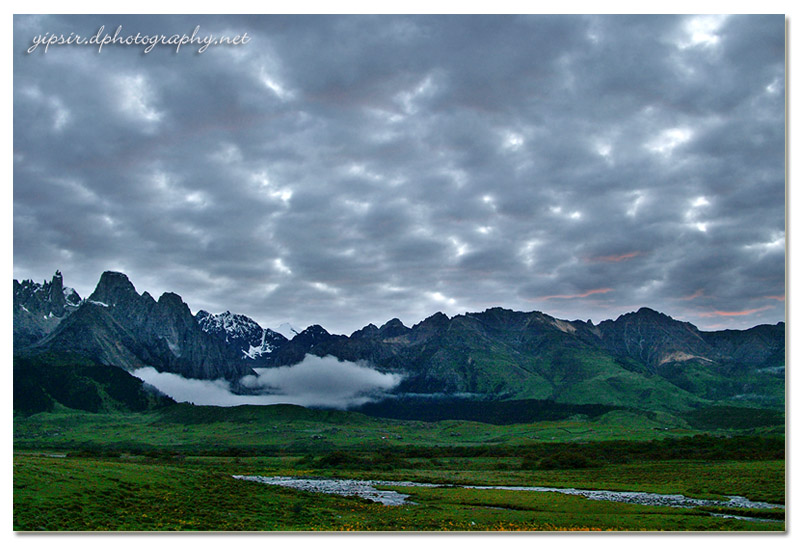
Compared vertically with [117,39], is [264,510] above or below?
below

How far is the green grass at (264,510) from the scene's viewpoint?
39.1m

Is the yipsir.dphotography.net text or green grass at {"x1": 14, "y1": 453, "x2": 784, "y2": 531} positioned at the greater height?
the yipsir.dphotography.net text

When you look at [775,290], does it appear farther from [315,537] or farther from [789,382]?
[315,537]

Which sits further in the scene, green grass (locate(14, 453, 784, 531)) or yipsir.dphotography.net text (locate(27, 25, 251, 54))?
yipsir.dphotography.net text (locate(27, 25, 251, 54))

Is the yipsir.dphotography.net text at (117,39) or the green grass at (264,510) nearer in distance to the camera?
the green grass at (264,510)

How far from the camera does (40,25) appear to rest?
41.8 metres

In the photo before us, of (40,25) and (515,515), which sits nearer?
(40,25)

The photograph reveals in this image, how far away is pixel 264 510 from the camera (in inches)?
1922

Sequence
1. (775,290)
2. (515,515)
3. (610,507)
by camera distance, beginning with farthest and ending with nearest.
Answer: (610,507)
(515,515)
(775,290)

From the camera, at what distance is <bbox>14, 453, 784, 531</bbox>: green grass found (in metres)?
39.1

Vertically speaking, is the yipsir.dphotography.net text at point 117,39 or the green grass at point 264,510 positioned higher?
the yipsir.dphotography.net text at point 117,39

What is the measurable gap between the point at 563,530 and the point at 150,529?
101 feet

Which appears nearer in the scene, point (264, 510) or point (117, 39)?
point (117, 39)
